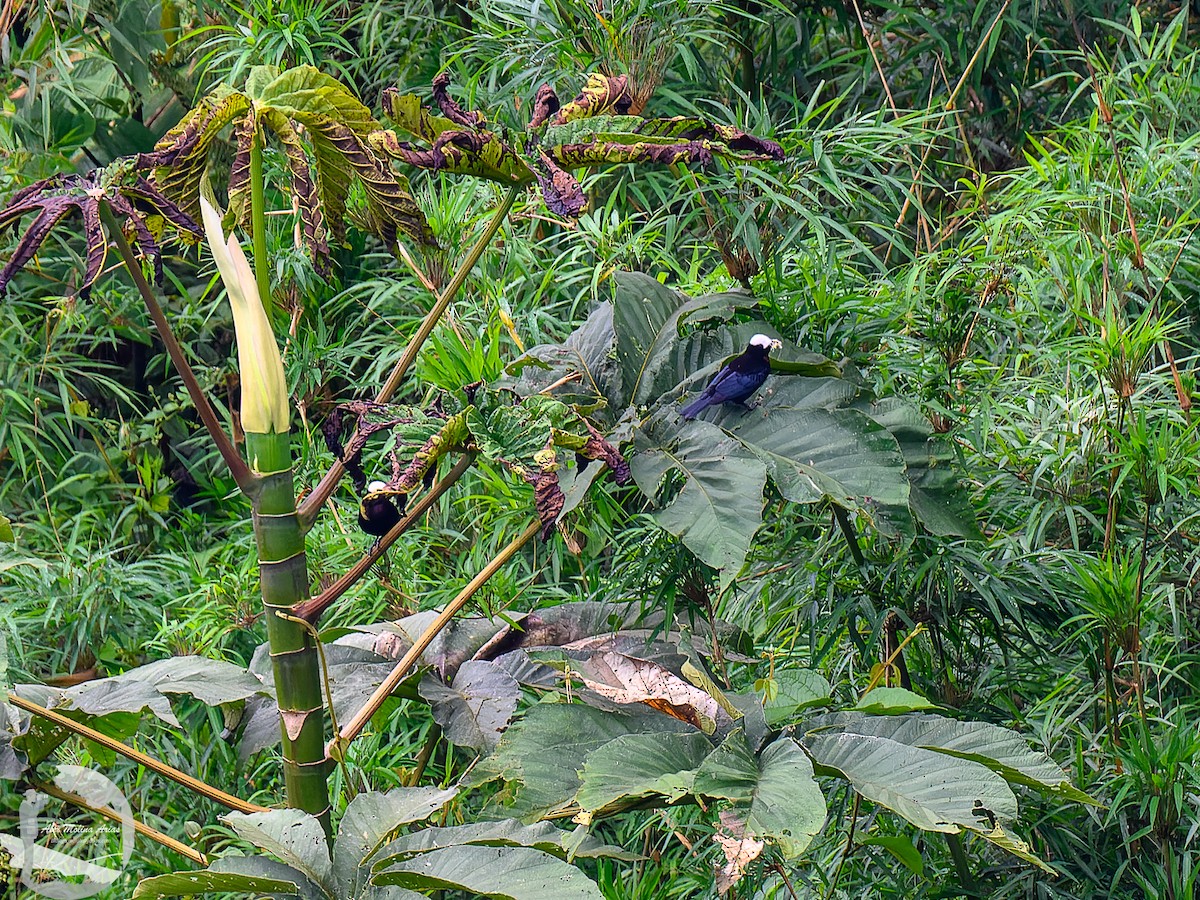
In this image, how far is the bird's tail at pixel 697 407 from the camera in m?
1.35

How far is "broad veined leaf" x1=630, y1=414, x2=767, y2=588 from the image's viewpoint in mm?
1185

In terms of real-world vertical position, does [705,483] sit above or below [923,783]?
above

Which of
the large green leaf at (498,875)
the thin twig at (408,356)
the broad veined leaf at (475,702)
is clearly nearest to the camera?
the large green leaf at (498,875)

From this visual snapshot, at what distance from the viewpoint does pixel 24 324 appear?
10.3 feet

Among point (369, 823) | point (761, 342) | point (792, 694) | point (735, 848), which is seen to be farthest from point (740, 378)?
point (369, 823)

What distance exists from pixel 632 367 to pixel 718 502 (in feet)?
0.92

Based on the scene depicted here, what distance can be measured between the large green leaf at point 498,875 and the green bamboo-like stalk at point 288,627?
0.73 feet

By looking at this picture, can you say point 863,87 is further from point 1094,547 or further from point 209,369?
point 209,369

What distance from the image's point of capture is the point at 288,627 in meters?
1.28

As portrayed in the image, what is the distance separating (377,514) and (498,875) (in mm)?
403

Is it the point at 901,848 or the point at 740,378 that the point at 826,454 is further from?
the point at 901,848

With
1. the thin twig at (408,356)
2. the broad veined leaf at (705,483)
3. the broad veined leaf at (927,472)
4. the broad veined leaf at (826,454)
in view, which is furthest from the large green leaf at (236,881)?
the broad veined leaf at (927,472)

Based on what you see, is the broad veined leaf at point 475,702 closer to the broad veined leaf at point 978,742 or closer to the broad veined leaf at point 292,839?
the broad veined leaf at point 292,839

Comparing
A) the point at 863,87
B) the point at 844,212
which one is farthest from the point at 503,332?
the point at 863,87
